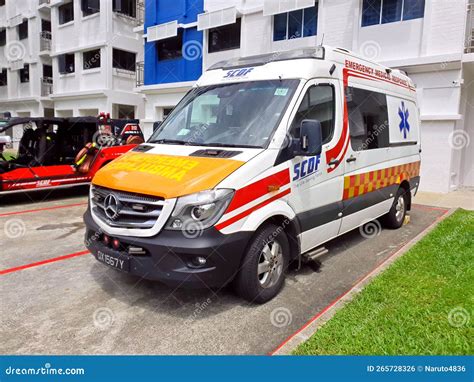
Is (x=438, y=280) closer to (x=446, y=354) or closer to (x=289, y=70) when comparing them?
(x=446, y=354)

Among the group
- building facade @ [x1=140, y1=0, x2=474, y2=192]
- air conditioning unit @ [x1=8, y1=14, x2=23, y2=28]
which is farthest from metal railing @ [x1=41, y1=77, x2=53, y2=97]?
building facade @ [x1=140, y1=0, x2=474, y2=192]

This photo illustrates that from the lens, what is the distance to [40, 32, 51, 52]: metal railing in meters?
26.9

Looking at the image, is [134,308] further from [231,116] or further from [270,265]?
[231,116]

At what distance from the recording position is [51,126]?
9.47 metres

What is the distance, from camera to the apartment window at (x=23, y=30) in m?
28.4

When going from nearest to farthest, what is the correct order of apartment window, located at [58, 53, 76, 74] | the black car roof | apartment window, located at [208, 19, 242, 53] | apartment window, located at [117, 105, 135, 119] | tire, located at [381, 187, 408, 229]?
tire, located at [381, 187, 408, 229]
the black car roof
apartment window, located at [208, 19, 242, 53]
apartment window, located at [117, 105, 135, 119]
apartment window, located at [58, 53, 76, 74]

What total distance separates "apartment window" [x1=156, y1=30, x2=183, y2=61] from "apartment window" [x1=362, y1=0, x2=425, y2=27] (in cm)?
874

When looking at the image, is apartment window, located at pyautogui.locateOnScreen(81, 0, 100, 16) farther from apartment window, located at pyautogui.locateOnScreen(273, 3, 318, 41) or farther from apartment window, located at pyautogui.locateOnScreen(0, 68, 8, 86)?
apartment window, located at pyautogui.locateOnScreen(0, 68, 8, 86)

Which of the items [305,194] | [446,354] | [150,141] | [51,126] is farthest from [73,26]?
[446,354]

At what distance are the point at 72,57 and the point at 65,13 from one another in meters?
3.08

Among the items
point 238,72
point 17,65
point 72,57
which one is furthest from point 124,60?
point 238,72

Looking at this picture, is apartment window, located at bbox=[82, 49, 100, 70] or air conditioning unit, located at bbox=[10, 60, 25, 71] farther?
air conditioning unit, located at bbox=[10, 60, 25, 71]

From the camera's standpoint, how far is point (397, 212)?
6.87 meters

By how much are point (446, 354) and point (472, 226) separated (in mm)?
4719
